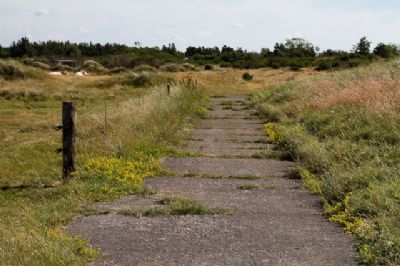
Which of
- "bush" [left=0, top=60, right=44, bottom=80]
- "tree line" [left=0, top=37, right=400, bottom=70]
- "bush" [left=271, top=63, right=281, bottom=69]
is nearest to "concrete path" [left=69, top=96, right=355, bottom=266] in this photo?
"bush" [left=0, top=60, right=44, bottom=80]

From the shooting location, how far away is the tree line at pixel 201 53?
57344mm

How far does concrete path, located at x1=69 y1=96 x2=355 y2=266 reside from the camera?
4488mm

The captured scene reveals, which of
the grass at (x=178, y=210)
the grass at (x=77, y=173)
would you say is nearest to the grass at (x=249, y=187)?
the grass at (x=77, y=173)

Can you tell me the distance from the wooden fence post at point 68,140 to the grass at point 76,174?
0.20 metres

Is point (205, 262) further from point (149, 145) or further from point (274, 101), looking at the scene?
point (274, 101)

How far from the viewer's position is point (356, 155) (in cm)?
747

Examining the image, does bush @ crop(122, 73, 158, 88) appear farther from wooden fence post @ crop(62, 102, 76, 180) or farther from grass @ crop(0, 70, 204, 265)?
wooden fence post @ crop(62, 102, 76, 180)

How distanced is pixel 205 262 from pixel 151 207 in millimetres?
1682

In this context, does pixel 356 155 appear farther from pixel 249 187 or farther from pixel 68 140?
pixel 68 140

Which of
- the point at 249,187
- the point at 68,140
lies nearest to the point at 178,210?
the point at 249,187

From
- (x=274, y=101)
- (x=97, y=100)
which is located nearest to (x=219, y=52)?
(x=97, y=100)

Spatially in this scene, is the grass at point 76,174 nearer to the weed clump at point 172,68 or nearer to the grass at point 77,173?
the grass at point 77,173

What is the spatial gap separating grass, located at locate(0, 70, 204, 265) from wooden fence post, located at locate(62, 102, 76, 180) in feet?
0.65

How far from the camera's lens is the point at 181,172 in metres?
7.96
